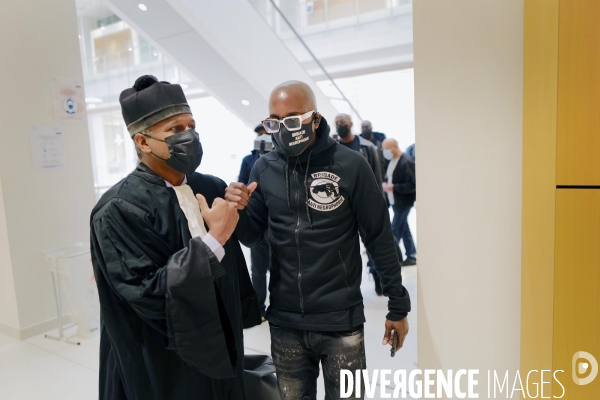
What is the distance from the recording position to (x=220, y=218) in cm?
133

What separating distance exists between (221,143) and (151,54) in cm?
166

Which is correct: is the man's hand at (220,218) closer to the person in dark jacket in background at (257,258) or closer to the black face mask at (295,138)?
the black face mask at (295,138)

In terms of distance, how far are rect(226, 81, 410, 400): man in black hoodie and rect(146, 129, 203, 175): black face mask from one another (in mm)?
157

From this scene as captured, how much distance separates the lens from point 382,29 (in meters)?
7.22

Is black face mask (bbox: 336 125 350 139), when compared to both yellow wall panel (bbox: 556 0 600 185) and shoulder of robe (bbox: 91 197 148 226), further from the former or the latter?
shoulder of robe (bbox: 91 197 148 226)

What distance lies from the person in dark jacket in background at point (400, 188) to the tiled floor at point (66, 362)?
1.30 metres

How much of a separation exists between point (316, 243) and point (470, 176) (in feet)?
1.97

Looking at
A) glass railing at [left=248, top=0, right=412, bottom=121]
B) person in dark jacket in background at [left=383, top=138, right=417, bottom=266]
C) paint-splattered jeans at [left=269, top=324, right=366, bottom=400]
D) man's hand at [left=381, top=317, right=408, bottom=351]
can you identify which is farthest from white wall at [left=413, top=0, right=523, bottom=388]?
glass railing at [left=248, top=0, right=412, bottom=121]

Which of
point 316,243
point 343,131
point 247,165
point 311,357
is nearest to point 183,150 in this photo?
point 316,243

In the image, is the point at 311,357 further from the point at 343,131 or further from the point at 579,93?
the point at 343,131

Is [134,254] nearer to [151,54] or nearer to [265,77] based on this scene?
[265,77]

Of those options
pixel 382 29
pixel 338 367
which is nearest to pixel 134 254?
pixel 338 367

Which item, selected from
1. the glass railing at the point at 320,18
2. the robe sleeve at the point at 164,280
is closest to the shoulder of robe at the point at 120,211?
the robe sleeve at the point at 164,280

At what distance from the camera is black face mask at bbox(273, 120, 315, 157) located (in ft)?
4.69
